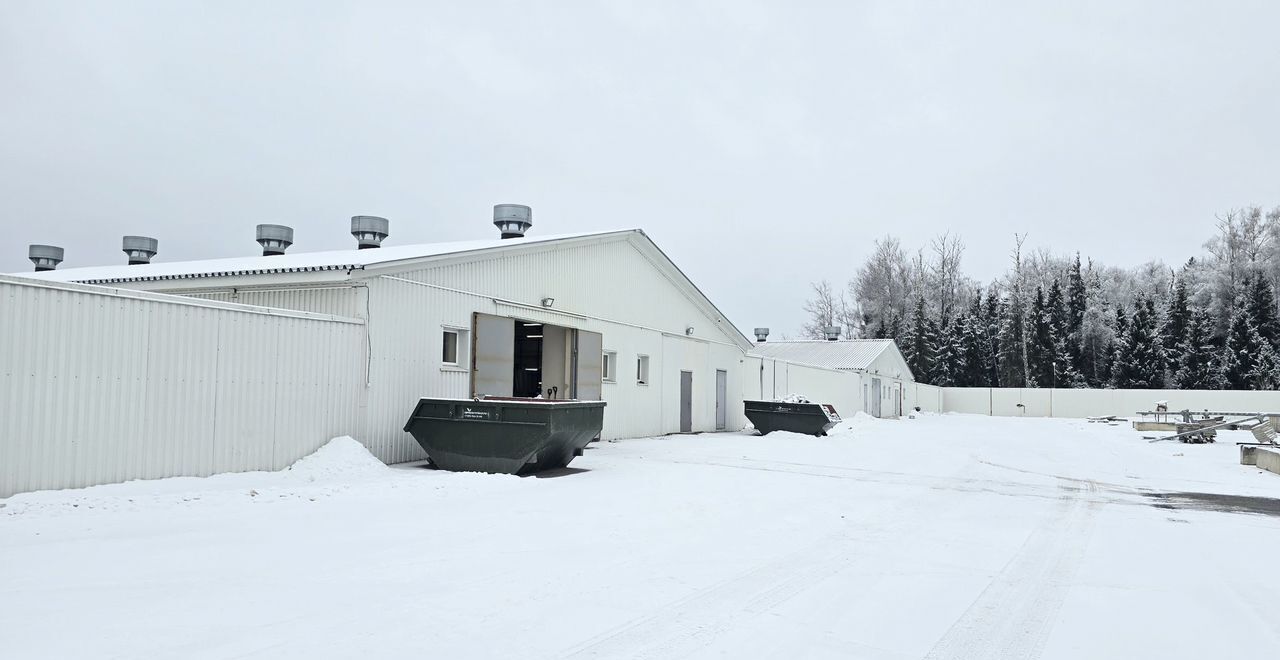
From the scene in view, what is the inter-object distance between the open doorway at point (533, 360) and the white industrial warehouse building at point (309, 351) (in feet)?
0.13

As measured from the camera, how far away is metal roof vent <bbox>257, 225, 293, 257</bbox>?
25531mm

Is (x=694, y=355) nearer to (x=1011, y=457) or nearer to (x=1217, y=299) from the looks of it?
(x=1011, y=457)

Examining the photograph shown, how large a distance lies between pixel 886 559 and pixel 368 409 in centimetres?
904

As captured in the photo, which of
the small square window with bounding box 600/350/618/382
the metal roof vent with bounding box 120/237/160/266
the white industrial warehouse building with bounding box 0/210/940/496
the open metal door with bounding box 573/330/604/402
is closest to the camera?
the white industrial warehouse building with bounding box 0/210/940/496

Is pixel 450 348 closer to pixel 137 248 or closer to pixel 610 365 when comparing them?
pixel 610 365

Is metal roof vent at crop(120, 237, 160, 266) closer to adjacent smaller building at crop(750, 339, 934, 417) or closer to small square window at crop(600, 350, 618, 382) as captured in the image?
small square window at crop(600, 350, 618, 382)

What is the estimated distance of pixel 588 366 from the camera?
19734mm

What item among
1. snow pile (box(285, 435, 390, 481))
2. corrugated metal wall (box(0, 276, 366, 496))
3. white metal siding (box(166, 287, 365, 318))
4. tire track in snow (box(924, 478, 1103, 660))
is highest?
white metal siding (box(166, 287, 365, 318))

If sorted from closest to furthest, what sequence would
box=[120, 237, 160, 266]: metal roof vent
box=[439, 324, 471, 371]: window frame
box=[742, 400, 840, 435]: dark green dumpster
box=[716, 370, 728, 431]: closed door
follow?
box=[439, 324, 471, 371]: window frame < box=[742, 400, 840, 435]: dark green dumpster < box=[716, 370, 728, 431]: closed door < box=[120, 237, 160, 266]: metal roof vent

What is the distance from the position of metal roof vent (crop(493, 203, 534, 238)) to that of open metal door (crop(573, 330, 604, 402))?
3.67 metres

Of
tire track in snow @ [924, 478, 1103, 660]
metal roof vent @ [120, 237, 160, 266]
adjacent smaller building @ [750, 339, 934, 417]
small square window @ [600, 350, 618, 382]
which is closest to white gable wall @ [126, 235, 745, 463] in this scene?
small square window @ [600, 350, 618, 382]

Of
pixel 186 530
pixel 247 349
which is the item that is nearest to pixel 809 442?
pixel 247 349

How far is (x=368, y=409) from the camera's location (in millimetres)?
13570

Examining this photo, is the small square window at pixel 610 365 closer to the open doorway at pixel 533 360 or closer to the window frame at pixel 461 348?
the open doorway at pixel 533 360
